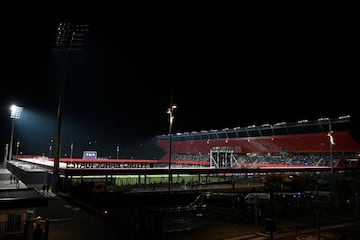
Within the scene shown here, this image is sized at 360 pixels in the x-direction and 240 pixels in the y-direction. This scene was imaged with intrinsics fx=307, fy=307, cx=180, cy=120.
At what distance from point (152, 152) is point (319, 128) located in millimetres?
81950

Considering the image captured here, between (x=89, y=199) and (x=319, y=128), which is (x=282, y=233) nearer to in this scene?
(x=89, y=199)

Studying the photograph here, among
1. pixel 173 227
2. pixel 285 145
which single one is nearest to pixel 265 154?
pixel 285 145

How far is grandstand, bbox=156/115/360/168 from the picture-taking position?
224 ft

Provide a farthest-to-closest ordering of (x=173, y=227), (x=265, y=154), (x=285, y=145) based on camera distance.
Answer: (x=265, y=154) < (x=285, y=145) < (x=173, y=227)

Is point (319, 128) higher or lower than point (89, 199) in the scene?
higher

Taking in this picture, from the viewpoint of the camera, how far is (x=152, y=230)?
16656 millimetres

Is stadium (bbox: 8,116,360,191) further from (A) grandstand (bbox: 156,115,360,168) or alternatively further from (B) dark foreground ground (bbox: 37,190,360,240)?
(B) dark foreground ground (bbox: 37,190,360,240)

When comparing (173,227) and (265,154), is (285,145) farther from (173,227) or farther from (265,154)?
(173,227)

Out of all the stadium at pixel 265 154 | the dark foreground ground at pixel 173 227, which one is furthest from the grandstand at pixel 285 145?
the dark foreground ground at pixel 173 227

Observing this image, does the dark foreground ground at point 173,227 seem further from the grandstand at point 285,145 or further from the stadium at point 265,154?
the grandstand at point 285,145

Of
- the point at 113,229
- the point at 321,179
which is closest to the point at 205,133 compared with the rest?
the point at 321,179

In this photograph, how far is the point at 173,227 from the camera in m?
18.6

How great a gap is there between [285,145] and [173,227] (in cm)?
7009

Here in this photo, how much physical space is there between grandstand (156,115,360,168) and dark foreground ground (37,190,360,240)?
4228 centimetres
